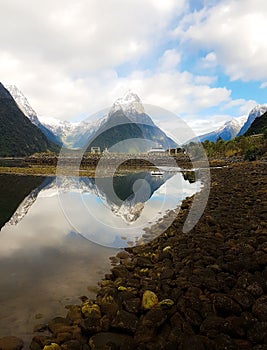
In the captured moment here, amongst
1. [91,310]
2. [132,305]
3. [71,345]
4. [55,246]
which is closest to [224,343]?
[132,305]

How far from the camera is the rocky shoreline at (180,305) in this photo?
15.8ft

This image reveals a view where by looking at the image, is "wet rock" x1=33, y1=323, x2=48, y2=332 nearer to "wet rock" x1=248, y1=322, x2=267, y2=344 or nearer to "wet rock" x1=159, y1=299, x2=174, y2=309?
"wet rock" x1=159, y1=299, x2=174, y2=309

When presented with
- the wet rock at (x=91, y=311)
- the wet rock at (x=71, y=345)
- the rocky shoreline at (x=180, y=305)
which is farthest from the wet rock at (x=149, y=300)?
the wet rock at (x=71, y=345)

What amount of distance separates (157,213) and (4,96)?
683 feet

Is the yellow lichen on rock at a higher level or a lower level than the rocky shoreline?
lower

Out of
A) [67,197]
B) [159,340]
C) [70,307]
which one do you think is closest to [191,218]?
[70,307]

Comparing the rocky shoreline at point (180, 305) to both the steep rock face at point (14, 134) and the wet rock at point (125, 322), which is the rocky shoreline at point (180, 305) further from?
the steep rock face at point (14, 134)

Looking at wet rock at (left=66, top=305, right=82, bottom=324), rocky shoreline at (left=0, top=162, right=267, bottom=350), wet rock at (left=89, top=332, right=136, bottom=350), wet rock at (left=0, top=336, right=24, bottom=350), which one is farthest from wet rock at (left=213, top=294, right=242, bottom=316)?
wet rock at (left=0, top=336, right=24, bottom=350)

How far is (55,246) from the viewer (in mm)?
11609

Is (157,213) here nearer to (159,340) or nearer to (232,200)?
(232,200)

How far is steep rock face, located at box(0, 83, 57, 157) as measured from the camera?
541 ft

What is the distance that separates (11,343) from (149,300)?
2.81m

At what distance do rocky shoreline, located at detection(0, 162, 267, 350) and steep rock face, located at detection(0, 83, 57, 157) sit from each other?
162 meters

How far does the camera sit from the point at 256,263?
22.7ft
